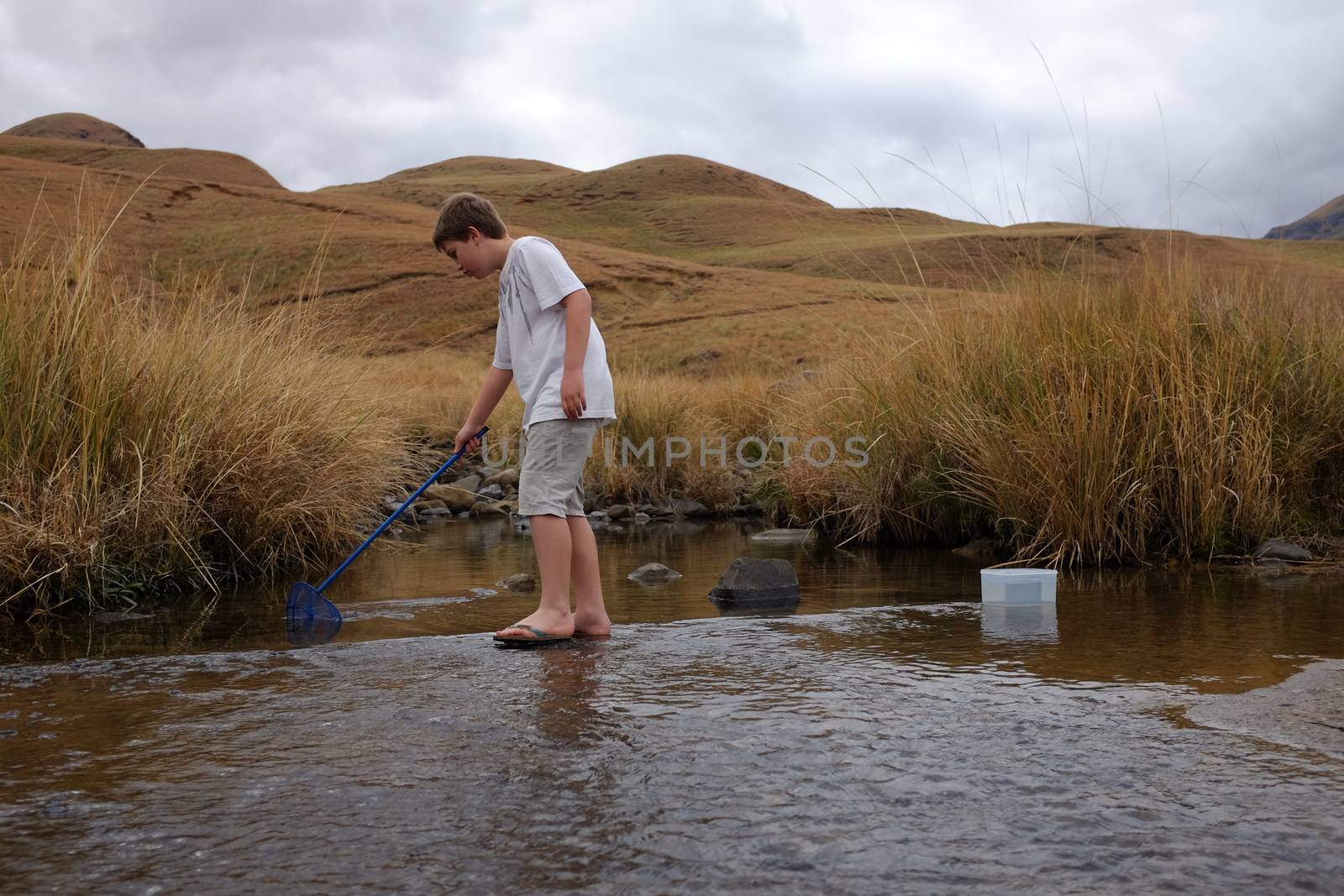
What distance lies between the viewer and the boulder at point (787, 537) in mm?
8062

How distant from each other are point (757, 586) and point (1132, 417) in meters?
2.23

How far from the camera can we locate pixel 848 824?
2141 millimetres

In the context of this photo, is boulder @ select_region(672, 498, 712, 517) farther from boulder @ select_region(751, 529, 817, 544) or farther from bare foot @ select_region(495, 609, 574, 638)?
bare foot @ select_region(495, 609, 574, 638)

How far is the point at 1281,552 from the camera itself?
5.81m

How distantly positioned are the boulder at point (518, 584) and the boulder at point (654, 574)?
543 millimetres

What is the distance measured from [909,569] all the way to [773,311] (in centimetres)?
2056

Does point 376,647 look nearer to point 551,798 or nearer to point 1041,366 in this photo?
point 551,798

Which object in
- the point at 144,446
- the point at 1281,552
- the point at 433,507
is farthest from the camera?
the point at 433,507

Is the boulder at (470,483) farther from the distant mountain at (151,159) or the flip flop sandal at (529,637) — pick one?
the distant mountain at (151,159)

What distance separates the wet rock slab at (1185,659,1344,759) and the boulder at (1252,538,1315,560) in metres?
2.79

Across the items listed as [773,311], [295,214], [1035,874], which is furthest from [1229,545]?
[295,214]

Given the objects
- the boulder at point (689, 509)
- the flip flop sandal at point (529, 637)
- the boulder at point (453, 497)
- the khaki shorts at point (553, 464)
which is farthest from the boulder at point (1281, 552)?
the boulder at point (453, 497)

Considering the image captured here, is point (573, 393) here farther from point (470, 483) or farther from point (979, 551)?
point (470, 483)

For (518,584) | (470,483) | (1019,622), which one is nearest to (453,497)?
(470,483)
